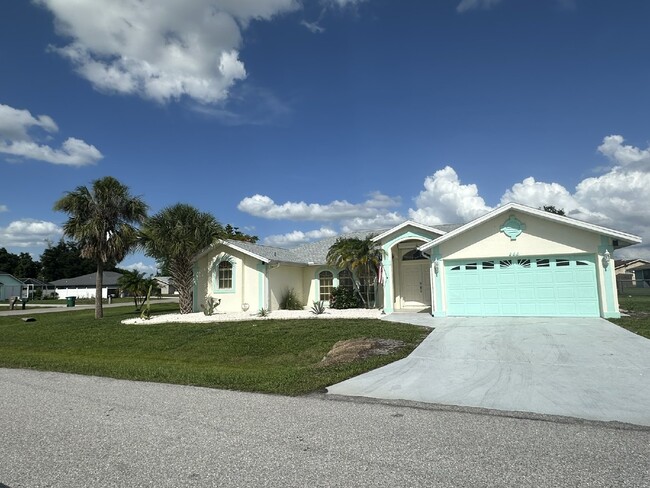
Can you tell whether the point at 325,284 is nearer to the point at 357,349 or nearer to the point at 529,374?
the point at 357,349

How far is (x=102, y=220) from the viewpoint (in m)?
22.8

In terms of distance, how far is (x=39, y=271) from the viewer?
86.8 metres

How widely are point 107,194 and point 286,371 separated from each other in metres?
18.3

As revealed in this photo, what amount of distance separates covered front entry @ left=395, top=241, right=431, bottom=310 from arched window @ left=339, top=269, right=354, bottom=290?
278 cm

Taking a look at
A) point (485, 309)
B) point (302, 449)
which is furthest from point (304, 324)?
point (302, 449)

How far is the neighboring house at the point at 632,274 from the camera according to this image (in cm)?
3562

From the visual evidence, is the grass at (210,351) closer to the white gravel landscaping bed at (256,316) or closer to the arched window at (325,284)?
the white gravel landscaping bed at (256,316)

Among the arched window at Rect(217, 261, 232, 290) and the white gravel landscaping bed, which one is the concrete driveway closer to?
the white gravel landscaping bed

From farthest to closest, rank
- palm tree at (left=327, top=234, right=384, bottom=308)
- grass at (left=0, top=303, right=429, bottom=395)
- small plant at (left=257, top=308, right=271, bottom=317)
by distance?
small plant at (left=257, top=308, right=271, bottom=317)
palm tree at (left=327, top=234, right=384, bottom=308)
grass at (left=0, top=303, right=429, bottom=395)

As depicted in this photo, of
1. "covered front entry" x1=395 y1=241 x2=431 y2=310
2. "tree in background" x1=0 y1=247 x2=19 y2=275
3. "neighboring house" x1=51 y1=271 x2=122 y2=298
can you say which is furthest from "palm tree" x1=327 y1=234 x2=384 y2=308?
"tree in background" x1=0 y1=247 x2=19 y2=275

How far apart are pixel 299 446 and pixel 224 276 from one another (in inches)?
733

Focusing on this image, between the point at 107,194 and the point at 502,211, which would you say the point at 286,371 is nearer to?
the point at 502,211

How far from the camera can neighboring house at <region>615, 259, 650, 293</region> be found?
35.6 metres

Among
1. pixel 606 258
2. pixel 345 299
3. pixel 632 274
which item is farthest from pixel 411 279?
pixel 632 274
